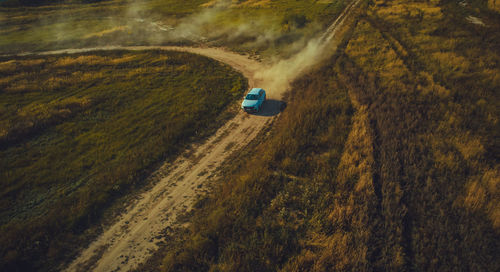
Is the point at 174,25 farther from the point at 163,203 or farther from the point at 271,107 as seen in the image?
the point at 163,203

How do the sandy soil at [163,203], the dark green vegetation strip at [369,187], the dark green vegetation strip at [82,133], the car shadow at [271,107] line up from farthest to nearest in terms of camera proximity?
the car shadow at [271,107] → the dark green vegetation strip at [82,133] → the sandy soil at [163,203] → the dark green vegetation strip at [369,187]

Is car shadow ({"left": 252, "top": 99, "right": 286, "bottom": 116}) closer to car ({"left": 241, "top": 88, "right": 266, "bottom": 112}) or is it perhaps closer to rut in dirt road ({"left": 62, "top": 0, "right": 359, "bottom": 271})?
rut in dirt road ({"left": 62, "top": 0, "right": 359, "bottom": 271})

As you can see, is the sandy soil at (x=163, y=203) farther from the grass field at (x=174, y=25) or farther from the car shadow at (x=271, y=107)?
the grass field at (x=174, y=25)

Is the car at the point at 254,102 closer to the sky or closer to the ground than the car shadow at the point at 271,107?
closer to the sky

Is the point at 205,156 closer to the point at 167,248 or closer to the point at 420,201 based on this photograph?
the point at 167,248

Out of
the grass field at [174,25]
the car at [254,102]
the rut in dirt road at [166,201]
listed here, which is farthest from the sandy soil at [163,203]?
the grass field at [174,25]

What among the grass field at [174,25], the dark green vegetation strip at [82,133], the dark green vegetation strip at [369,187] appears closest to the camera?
the dark green vegetation strip at [369,187]

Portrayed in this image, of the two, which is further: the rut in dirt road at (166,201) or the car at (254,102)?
the car at (254,102)

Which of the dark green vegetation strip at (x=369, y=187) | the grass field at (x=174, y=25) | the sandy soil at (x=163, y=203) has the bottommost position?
the sandy soil at (x=163, y=203)
